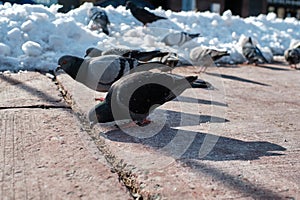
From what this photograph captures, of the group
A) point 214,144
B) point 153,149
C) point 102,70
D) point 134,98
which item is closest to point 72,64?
point 102,70

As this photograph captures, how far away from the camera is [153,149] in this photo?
2131 millimetres

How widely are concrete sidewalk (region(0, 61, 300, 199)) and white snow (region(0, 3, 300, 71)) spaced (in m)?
1.25

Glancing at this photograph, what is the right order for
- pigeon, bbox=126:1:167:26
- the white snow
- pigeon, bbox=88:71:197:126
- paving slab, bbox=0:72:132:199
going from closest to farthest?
1. paving slab, bbox=0:72:132:199
2. pigeon, bbox=88:71:197:126
3. the white snow
4. pigeon, bbox=126:1:167:26

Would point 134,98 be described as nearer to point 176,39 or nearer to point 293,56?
point 176,39

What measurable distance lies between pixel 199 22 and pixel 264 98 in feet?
14.8

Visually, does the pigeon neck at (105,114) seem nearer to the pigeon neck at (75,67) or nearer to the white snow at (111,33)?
the pigeon neck at (75,67)

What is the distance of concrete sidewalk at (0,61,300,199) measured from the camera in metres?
1.65

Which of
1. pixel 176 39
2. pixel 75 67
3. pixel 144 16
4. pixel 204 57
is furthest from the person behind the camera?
pixel 144 16

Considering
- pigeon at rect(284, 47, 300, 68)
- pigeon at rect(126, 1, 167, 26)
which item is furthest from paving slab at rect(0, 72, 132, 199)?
pigeon at rect(126, 1, 167, 26)

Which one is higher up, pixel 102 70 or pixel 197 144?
pixel 102 70

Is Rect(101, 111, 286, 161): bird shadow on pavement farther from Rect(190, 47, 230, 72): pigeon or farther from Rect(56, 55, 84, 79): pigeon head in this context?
Rect(190, 47, 230, 72): pigeon

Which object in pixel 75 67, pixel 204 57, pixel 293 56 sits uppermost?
pixel 75 67

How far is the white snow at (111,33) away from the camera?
474cm

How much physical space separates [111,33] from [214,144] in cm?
454
